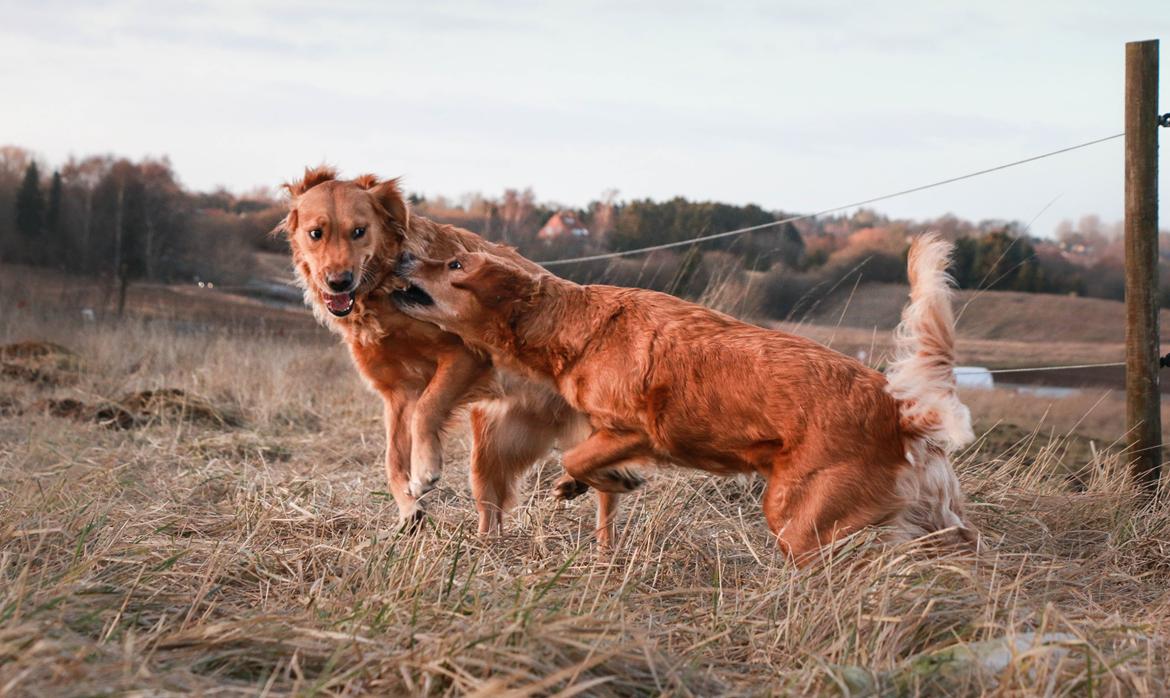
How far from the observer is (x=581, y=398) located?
468cm

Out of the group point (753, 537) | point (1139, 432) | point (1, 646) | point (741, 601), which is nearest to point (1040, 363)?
point (1139, 432)

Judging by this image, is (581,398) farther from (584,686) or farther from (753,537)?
(584,686)

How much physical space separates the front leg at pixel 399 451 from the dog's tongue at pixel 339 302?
27.5 inches

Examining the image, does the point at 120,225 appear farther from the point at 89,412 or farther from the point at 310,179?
the point at 310,179

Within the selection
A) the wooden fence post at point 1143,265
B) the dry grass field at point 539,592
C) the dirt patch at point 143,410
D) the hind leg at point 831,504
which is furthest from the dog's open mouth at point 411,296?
the dirt patch at point 143,410

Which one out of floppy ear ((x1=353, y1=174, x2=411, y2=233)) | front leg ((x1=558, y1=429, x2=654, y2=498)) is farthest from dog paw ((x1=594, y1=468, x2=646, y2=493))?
floppy ear ((x1=353, y1=174, x2=411, y2=233))

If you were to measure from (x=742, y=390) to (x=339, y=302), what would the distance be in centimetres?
194

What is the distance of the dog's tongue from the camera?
16.1 ft

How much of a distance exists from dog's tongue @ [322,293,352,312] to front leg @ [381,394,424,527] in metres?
0.70

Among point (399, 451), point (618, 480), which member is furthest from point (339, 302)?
point (618, 480)

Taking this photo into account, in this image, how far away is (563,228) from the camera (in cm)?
1311

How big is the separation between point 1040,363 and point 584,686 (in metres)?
7.10

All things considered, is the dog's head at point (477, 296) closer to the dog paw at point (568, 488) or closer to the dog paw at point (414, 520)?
the dog paw at point (568, 488)

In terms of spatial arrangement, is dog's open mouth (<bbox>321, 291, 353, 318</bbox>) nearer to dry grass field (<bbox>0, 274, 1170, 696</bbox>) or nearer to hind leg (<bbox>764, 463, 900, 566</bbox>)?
dry grass field (<bbox>0, 274, 1170, 696</bbox>)
